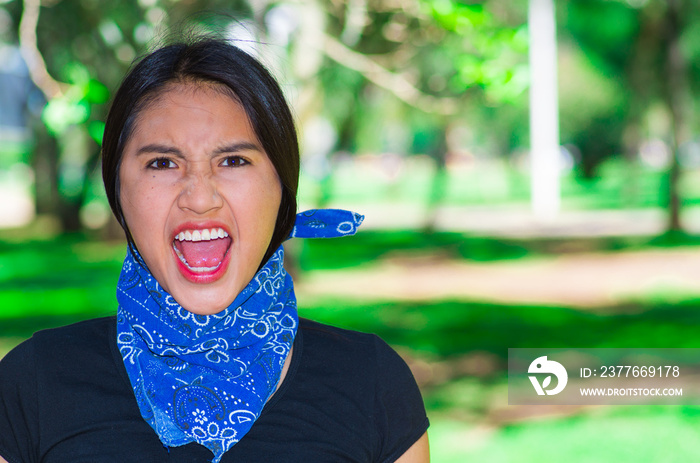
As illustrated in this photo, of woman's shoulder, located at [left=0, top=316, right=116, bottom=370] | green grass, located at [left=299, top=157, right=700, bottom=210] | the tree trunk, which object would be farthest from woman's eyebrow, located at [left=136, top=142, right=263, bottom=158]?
the tree trunk

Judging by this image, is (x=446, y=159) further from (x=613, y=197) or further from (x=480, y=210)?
(x=613, y=197)

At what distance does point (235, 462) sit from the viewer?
1.80 meters

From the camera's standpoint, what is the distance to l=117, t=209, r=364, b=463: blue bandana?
181cm

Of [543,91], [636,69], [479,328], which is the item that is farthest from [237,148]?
[636,69]

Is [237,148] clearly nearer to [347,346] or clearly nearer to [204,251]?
[204,251]

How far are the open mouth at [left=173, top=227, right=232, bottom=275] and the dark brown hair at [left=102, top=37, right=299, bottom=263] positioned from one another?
0.17 m

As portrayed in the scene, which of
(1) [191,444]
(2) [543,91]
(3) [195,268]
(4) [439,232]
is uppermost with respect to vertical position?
(2) [543,91]

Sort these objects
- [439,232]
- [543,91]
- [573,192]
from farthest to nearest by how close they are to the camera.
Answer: [573,192] < [439,232] < [543,91]

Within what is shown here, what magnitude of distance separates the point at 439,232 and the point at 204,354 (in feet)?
60.1

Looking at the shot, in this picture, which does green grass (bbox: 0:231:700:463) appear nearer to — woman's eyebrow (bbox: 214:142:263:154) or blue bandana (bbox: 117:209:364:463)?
blue bandana (bbox: 117:209:364:463)

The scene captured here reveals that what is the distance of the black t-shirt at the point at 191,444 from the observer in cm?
179

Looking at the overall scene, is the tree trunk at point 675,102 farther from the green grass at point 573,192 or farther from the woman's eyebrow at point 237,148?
the woman's eyebrow at point 237,148

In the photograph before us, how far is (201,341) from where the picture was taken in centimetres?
195

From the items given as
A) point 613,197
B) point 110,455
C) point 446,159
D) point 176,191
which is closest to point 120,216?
point 176,191
